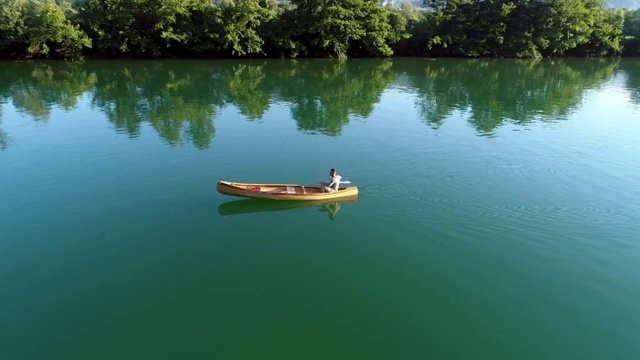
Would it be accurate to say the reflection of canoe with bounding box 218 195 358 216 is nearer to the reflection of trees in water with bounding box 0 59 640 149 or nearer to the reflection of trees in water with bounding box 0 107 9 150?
the reflection of trees in water with bounding box 0 59 640 149

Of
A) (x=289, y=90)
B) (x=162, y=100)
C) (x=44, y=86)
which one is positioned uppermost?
(x=44, y=86)

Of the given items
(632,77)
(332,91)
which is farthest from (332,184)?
(632,77)

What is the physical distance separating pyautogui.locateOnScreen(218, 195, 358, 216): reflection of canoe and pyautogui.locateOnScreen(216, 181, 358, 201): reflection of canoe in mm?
162

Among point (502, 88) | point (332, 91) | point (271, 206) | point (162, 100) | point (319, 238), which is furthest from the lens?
point (502, 88)

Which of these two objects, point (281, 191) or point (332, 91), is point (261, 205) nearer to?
point (281, 191)

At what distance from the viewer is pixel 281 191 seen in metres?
12.8

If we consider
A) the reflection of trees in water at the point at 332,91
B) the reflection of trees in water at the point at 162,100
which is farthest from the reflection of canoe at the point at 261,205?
the reflection of trees in water at the point at 332,91

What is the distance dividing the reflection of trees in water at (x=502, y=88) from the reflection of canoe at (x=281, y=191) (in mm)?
9740

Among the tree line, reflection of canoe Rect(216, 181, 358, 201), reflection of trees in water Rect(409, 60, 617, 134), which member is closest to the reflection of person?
reflection of canoe Rect(216, 181, 358, 201)

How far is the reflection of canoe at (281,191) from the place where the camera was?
41.0 ft

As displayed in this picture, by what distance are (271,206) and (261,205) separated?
0.95 ft

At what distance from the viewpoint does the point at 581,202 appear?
1314 centimetres

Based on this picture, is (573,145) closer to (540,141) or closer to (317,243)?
(540,141)

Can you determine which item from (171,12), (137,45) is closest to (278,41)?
(171,12)
